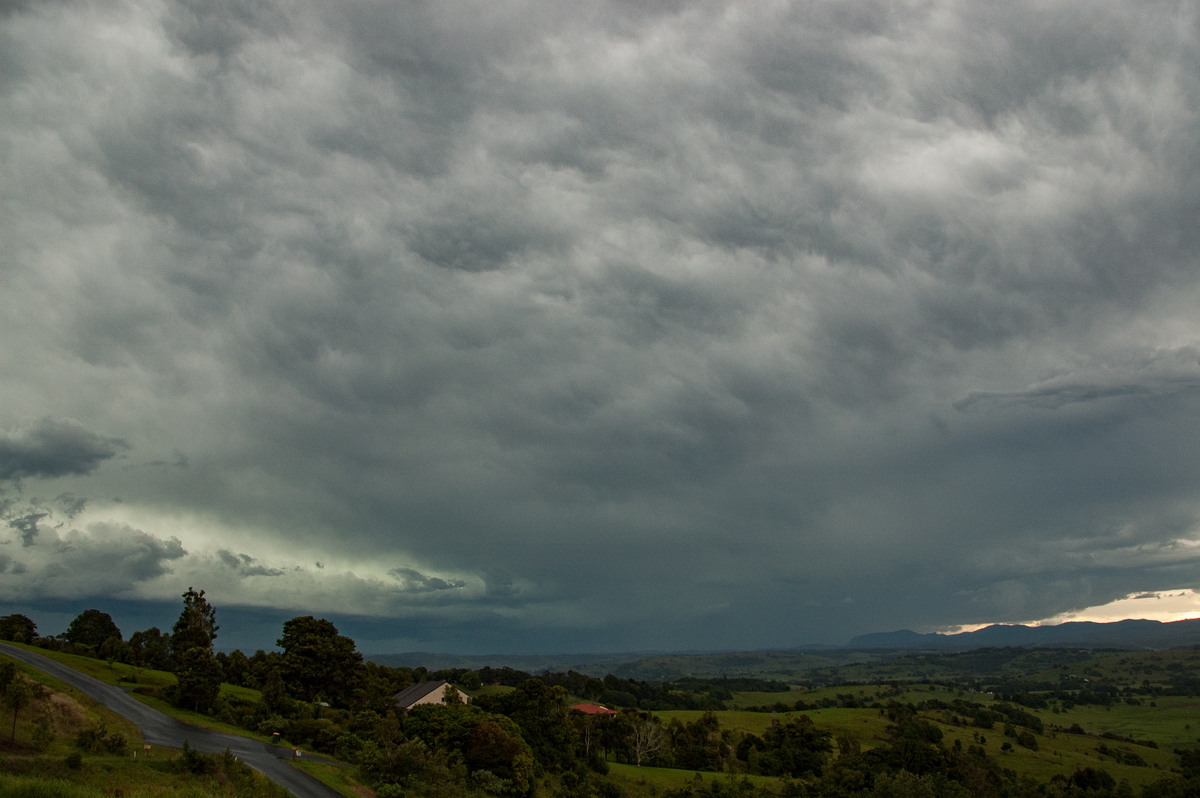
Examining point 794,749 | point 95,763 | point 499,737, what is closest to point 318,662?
point 499,737

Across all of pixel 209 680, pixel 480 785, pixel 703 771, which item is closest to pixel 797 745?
pixel 703 771

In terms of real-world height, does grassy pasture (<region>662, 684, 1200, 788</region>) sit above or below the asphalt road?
below

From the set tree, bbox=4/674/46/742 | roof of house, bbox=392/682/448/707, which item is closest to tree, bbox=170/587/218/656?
roof of house, bbox=392/682/448/707

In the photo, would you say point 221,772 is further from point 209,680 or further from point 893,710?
point 893,710

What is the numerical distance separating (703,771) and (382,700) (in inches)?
2013

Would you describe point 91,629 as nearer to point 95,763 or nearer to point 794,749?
point 95,763

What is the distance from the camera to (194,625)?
11519 cm

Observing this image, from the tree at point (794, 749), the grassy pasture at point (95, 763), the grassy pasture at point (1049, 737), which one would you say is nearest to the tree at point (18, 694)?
the grassy pasture at point (95, 763)

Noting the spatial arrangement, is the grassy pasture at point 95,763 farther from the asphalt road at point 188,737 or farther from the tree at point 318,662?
the tree at point 318,662

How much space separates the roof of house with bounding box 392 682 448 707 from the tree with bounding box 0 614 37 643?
51.1 m

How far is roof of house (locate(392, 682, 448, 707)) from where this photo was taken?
10699 centimetres

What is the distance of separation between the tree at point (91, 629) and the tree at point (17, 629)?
34.6ft

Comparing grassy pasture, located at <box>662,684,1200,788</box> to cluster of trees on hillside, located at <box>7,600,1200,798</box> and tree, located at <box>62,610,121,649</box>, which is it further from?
tree, located at <box>62,610,121,649</box>

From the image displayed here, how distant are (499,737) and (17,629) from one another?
7195cm
